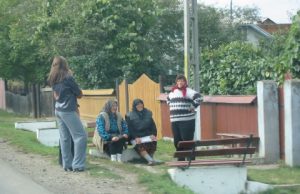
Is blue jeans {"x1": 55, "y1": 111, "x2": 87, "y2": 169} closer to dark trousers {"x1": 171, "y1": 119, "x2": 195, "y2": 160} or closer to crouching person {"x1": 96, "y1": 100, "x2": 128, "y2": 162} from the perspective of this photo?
crouching person {"x1": 96, "y1": 100, "x2": 128, "y2": 162}

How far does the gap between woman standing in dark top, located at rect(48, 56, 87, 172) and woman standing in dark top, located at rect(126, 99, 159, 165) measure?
1.98m

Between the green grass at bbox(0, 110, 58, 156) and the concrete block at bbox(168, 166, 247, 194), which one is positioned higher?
the green grass at bbox(0, 110, 58, 156)

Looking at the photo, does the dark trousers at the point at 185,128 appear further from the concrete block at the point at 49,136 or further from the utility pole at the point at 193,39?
the concrete block at the point at 49,136

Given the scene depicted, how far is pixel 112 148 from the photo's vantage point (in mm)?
12172

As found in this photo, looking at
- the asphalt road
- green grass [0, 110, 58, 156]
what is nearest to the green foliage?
green grass [0, 110, 58, 156]

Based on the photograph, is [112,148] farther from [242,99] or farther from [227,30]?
[227,30]

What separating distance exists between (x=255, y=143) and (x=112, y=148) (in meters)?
2.88

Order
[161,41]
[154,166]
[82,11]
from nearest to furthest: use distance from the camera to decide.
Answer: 1. [154,166]
2. [82,11]
3. [161,41]

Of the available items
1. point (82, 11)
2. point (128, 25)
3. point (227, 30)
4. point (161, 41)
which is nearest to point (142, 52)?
point (128, 25)

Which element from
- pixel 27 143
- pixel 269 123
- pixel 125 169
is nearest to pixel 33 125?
pixel 27 143

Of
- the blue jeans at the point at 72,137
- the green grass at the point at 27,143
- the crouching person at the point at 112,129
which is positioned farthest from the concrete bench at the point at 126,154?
the blue jeans at the point at 72,137

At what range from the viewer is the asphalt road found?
8.86 meters

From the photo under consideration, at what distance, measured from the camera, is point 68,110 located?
404 inches

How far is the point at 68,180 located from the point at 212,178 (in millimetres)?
2135
